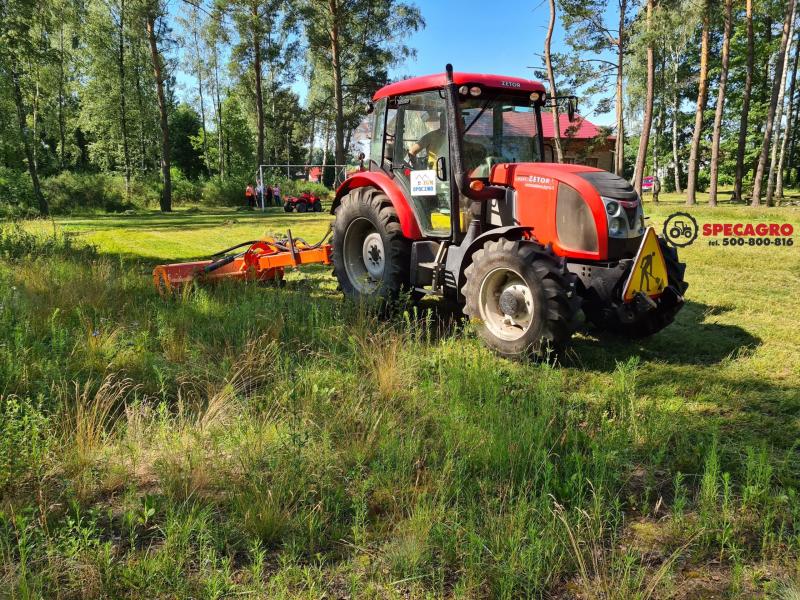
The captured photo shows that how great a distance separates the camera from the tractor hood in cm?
469

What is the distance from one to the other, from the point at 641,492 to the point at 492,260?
88.4 inches

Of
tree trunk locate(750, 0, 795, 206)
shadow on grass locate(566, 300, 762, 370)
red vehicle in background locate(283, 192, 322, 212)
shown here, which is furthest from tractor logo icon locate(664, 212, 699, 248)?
red vehicle in background locate(283, 192, 322, 212)

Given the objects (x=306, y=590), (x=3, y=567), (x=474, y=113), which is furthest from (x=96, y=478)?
(x=474, y=113)

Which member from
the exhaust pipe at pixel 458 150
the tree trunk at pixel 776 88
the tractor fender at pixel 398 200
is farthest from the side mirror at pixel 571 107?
the tree trunk at pixel 776 88

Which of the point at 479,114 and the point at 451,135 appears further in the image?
the point at 479,114

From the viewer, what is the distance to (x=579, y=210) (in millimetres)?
4758

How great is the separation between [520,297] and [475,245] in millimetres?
682

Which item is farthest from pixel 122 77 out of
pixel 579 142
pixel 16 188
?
pixel 579 142

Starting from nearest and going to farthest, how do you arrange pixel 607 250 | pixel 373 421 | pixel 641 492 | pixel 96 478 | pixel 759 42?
1. pixel 96 478
2. pixel 641 492
3. pixel 373 421
4. pixel 607 250
5. pixel 759 42

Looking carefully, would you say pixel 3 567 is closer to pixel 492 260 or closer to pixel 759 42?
pixel 492 260

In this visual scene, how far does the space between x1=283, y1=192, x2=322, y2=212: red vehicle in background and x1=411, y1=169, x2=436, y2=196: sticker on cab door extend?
68.7 feet

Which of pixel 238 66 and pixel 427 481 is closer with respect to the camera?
pixel 427 481

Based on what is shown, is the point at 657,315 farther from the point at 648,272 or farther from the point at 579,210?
the point at 579,210

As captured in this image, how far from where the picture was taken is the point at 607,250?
15.5 ft
